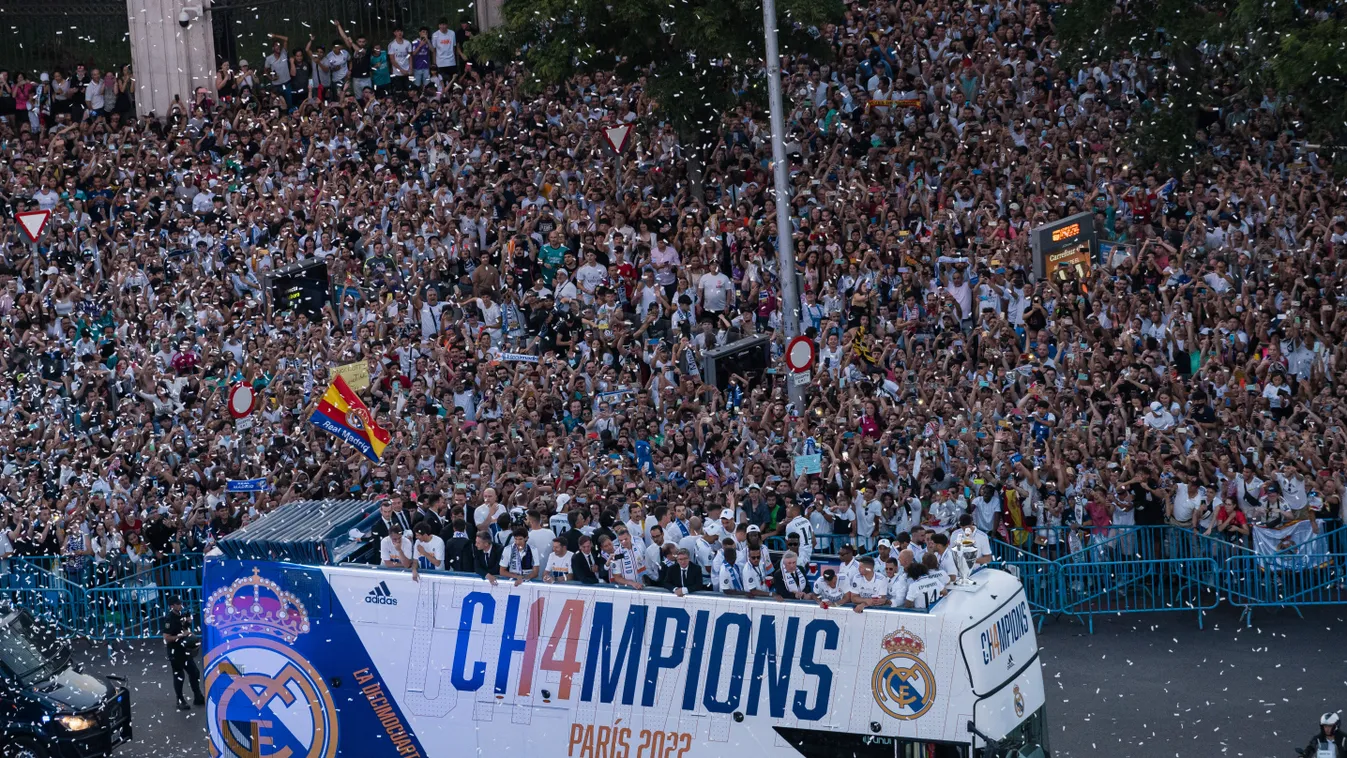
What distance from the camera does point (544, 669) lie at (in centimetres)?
1390

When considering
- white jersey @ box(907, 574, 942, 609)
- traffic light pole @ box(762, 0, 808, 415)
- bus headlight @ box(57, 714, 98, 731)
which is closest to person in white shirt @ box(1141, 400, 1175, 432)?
traffic light pole @ box(762, 0, 808, 415)

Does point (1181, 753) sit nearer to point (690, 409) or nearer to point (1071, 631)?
point (1071, 631)

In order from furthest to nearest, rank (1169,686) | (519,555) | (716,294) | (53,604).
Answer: (716,294)
(53,604)
(1169,686)
(519,555)

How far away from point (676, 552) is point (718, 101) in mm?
13807

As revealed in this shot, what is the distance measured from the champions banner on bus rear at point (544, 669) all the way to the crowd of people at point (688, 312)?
1.00 metres

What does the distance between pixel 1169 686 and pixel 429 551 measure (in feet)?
23.8

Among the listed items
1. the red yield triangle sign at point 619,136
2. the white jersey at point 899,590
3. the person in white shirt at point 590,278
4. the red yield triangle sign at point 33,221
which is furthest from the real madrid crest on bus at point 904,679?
the red yield triangle sign at point 33,221

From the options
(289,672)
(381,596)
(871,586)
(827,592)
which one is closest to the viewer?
(827,592)

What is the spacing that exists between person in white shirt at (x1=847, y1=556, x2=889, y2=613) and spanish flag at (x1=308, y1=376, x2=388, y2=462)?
25.8 feet

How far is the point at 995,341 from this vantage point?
22.1 metres

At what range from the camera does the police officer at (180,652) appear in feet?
59.8

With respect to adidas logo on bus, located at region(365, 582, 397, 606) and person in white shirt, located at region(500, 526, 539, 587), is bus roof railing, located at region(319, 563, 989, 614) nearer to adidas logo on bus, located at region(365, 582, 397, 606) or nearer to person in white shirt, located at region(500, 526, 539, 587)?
adidas logo on bus, located at region(365, 582, 397, 606)

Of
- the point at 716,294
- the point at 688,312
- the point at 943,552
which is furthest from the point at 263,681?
the point at 716,294

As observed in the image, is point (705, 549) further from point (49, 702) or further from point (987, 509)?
point (49, 702)
